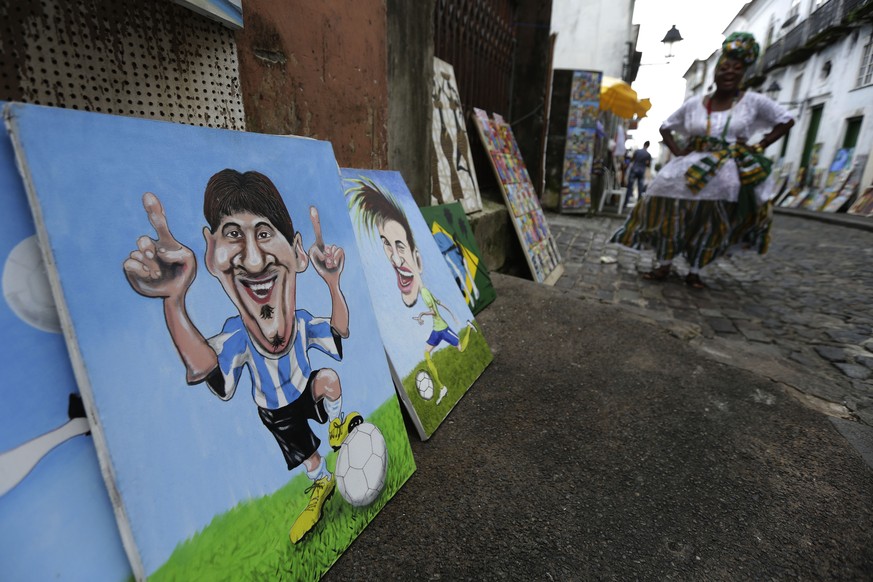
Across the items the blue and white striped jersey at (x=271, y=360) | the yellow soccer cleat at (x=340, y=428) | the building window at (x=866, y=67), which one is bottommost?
the yellow soccer cleat at (x=340, y=428)

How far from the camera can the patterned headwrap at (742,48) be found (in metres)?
3.67

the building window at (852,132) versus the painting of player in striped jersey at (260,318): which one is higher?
the building window at (852,132)

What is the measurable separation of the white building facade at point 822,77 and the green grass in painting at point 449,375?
51.5 ft

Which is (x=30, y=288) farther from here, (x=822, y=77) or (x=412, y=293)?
(x=822, y=77)

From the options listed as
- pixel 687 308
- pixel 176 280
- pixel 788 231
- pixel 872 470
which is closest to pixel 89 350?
pixel 176 280

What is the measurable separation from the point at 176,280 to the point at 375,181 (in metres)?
1.21

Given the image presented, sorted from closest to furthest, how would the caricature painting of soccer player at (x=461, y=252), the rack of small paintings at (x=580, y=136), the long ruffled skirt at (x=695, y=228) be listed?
the caricature painting of soccer player at (x=461, y=252) → the long ruffled skirt at (x=695, y=228) → the rack of small paintings at (x=580, y=136)

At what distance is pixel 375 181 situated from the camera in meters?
1.95

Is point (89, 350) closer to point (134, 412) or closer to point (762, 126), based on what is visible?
point (134, 412)

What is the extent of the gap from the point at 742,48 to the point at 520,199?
2.30 m

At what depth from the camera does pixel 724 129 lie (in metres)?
3.78

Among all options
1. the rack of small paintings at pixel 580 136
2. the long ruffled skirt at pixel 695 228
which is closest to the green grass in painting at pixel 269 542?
the long ruffled skirt at pixel 695 228

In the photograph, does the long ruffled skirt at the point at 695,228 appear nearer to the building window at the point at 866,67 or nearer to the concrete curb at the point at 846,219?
the concrete curb at the point at 846,219

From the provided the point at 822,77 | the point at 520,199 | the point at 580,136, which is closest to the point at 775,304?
the point at 520,199
